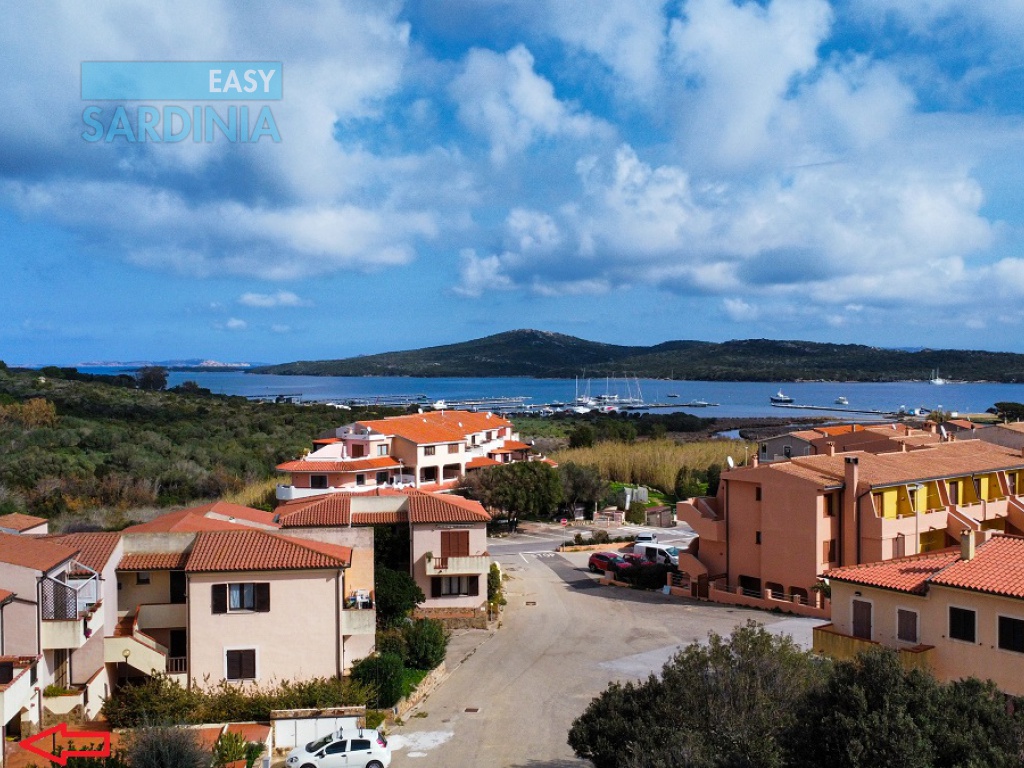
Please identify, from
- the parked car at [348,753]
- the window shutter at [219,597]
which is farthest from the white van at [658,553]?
the parked car at [348,753]

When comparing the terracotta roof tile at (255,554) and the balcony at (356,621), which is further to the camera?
the balcony at (356,621)

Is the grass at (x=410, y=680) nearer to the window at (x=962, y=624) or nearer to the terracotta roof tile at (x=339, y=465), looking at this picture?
the window at (x=962, y=624)

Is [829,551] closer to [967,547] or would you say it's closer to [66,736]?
[967,547]

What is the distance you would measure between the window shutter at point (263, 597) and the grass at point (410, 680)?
151 inches

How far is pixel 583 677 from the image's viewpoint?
2366cm

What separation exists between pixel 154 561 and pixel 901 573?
18.1 metres

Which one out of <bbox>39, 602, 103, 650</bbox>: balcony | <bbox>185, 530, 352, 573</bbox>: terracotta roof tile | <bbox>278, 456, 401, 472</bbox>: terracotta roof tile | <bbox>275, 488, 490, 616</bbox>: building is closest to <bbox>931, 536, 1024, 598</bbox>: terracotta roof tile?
<bbox>185, 530, 352, 573</bbox>: terracotta roof tile

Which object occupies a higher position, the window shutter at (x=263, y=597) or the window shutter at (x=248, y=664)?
the window shutter at (x=263, y=597)

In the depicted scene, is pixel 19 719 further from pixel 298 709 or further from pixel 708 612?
pixel 708 612

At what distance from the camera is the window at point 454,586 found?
30188 mm

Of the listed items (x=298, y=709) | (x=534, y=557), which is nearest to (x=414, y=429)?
(x=534, y=557)

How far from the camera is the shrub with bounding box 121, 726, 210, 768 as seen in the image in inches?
576

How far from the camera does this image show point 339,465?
1961 inches

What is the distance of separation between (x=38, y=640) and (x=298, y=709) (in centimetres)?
563
